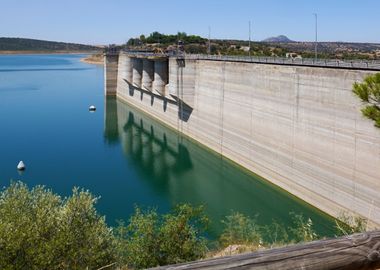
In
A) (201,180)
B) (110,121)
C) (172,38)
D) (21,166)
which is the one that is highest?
(172,38)

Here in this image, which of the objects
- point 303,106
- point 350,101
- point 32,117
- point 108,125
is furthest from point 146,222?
point 32,117

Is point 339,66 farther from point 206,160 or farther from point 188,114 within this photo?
point 188,114

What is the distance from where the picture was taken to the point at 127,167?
32.5 meters

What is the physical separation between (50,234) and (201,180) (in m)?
20.7

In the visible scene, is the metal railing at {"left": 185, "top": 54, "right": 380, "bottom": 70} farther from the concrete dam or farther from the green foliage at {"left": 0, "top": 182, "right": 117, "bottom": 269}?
the green foliage at {"left": 0, "top": 182, "right": 117, "bottom": 269}

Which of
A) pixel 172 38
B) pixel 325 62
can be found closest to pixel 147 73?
pixel 325 62

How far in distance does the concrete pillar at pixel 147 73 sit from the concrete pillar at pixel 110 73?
1723 cm

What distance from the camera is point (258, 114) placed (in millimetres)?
28578

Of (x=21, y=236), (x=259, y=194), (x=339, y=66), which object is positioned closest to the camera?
(x=21, y=236)

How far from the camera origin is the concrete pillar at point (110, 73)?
69.1 meters

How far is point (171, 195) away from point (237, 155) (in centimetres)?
733

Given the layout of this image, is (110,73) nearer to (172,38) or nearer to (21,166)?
(21,166)

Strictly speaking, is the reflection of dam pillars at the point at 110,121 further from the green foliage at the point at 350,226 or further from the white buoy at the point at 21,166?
the green foliage at the point at 350,226

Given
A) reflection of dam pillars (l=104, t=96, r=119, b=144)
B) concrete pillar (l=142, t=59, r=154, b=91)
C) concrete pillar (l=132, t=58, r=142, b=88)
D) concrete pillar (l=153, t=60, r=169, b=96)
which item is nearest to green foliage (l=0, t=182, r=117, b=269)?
reflection of dam pillars (l=104, t=96, r=119, b=144)
